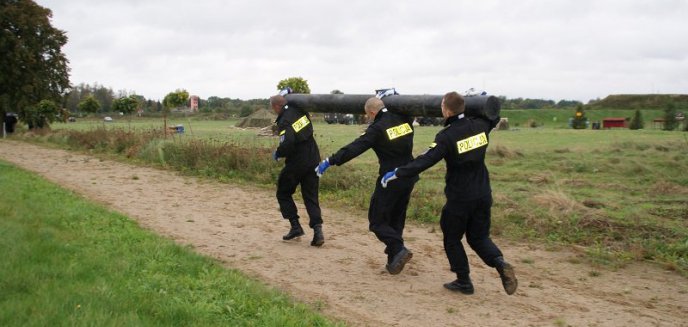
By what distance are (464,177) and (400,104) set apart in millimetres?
1342

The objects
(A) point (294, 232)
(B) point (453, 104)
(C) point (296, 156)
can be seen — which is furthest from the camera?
(A) point (294, 232)

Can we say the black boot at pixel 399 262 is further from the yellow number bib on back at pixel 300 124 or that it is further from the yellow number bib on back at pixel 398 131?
the yellow number bib on back at pixel 300 124

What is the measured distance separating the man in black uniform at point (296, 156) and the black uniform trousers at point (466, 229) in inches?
93.7

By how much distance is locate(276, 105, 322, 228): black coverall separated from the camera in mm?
7707

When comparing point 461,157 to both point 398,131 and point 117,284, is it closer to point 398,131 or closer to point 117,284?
point 398,131

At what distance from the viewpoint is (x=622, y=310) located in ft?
18.4

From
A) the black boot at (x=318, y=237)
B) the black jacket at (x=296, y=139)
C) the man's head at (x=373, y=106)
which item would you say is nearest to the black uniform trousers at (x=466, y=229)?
the man's head at (x=373, y=106)

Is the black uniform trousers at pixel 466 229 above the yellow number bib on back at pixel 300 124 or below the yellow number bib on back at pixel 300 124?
below

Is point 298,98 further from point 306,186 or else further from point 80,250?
point 80,250

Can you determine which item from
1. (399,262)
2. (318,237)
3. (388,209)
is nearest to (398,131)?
(388,209)

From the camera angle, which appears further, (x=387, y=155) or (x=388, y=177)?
(x=387, y=155)

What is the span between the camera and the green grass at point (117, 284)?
4.42 meters

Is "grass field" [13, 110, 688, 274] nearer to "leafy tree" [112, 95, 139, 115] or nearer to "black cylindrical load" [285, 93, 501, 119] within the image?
"black cylindrical load" [285, 93, 501, 119]

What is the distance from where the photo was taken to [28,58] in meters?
34.0
